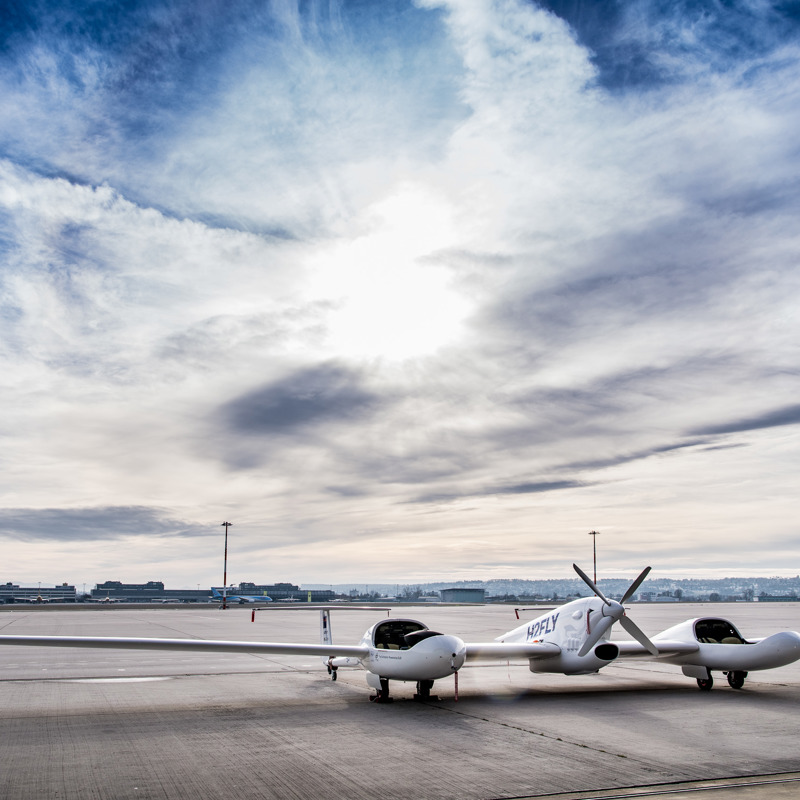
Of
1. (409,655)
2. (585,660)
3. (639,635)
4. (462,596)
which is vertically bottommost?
(462,596)

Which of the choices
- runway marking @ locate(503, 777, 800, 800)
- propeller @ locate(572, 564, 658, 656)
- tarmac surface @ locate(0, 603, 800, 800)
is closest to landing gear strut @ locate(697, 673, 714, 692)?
tarmac surface @ locate(0, 603, 800, 800)

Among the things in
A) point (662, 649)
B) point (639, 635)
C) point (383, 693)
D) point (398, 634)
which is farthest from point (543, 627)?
point (383, 693)

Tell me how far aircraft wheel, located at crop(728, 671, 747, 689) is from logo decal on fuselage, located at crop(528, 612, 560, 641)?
5.10 m

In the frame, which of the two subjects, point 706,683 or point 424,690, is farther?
point 706,683

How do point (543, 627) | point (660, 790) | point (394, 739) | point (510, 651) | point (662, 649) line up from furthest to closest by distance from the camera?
point (543, 627) → point (662, 649) → point (510, 651) → point (394, 739) → point (660, 790)

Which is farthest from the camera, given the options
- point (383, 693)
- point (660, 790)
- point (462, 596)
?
point (462, 596)

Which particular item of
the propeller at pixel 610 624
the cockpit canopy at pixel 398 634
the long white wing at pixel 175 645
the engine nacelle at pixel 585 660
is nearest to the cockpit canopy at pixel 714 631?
the propeller at pixel 610 624

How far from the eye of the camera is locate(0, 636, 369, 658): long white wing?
1463 centimetres

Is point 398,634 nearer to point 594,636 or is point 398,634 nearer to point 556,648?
point 556,648

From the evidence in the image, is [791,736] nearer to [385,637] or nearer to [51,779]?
[385,637]

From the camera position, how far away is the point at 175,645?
15.7m

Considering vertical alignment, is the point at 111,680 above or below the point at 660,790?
below

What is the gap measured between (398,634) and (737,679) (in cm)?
925

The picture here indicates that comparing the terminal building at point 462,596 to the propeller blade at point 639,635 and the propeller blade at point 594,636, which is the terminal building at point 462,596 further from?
the propeller blade at point 594,636
